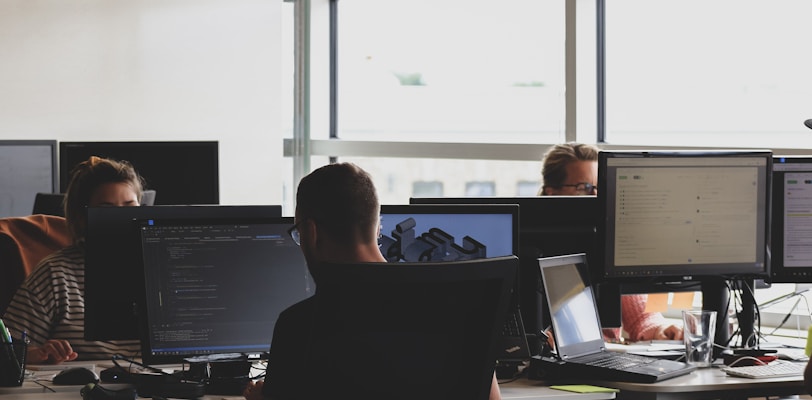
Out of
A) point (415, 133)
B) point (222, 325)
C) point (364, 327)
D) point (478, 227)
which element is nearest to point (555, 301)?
point (478, 227)

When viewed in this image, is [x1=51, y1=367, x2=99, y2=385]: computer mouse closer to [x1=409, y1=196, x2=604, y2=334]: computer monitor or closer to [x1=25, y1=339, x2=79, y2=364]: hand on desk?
[x1=25, y1=339, x2=79, y2=364]: hand on desk

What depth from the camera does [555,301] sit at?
9.64ft

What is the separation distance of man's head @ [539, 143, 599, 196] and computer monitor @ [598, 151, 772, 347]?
2.21 feet

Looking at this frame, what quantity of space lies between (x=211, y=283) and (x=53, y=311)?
26.1 inches

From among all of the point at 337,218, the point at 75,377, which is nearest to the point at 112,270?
the point at 75,377

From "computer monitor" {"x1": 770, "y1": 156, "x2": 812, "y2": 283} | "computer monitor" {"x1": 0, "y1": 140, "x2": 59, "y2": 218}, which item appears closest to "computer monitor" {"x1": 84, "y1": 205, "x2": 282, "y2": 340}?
"computer monitor" {"x1": 770, "y1": 156, "x2": 812, "y2": 283}

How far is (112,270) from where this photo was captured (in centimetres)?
288

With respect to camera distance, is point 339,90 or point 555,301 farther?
point 339,90

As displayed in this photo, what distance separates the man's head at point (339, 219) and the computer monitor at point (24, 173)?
3358 mm

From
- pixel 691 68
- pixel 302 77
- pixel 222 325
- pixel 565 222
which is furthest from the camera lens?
pixel 302 77

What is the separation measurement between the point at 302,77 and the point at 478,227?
383 centimetres

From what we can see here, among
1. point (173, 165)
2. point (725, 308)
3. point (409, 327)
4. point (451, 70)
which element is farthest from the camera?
point (451, 70)

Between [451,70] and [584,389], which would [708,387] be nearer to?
[584,389]

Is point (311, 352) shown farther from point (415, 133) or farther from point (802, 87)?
point (415, 133)
